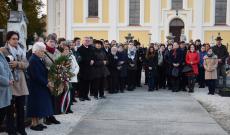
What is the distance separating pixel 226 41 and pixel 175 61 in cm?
2567

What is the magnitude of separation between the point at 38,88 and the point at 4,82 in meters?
1.76

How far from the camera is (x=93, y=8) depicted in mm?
45250

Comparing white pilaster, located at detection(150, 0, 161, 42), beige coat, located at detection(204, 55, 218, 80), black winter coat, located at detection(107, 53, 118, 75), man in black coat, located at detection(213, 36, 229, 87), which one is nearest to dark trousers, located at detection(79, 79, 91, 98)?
black winter coat, located at detection(107, 53, 118, 75)

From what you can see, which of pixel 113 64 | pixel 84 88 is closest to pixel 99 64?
pixel 84 88

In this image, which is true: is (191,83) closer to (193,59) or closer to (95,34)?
(193,59)

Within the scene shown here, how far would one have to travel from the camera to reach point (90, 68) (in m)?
15.8

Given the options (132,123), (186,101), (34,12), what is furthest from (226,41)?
(132,123)

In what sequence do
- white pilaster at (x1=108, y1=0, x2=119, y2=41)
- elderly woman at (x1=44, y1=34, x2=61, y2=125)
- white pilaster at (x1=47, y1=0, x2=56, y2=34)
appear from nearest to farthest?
elderly woman at (x1=44, y1=34, x2=61, y2=125) → white pilaster at (x1=108, y1=0, x2=119, y2=41) → white pilaster at (x1=47, y1=0, x2=56, y2=34)

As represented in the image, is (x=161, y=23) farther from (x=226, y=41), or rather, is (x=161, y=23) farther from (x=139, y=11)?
(x=226, y=41)

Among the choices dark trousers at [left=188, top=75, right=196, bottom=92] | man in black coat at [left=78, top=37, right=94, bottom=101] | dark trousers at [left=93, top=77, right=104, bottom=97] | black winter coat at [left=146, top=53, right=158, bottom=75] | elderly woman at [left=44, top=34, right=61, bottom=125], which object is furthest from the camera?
black winter coat at [left=146, top=53, right=158, bottom=75]

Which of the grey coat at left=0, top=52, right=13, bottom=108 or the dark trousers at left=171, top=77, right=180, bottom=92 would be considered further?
the dark trousers at left=171, top=77, right=180, bottom=92

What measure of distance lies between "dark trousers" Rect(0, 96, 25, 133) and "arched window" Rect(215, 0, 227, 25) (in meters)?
36.2

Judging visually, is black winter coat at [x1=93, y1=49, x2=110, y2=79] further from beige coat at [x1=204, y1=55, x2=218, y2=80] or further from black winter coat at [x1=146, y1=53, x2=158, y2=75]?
beige coat at [x1=204, y1=55, x2=218, y2=80]

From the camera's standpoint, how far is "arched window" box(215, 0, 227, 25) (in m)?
43.9
